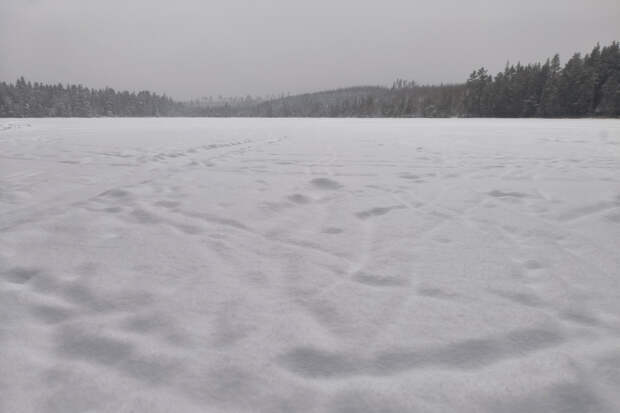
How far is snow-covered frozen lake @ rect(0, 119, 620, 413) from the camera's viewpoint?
0.97 m

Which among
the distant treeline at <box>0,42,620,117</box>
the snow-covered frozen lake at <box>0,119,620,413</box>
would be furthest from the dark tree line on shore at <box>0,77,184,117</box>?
the snow-covered frozen lake at <box>0,119,620,413</box>

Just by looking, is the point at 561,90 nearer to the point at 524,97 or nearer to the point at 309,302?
the point at 524,97

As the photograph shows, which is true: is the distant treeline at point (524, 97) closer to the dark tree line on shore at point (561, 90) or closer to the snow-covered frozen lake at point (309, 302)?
the dark tree line on shore at point (561, 90)

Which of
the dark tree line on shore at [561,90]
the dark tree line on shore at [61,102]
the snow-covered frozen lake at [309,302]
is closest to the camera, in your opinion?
the snow-covered frozen lake at [309,302]

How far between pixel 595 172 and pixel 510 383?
4.58m

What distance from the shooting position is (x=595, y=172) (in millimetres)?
4188

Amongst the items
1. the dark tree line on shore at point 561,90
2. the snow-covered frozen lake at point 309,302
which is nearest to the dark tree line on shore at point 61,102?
the dark tree line on shore at point 561,90

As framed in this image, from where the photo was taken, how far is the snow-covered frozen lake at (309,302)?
0.97 meters

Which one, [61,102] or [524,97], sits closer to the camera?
[524,97]

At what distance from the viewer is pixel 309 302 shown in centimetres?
142

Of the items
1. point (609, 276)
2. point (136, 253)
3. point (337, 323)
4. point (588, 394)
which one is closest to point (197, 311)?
point (337, 323)

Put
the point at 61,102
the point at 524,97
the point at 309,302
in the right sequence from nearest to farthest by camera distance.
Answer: the point at 309,302 < the point at 524,97 < the point at 61,102

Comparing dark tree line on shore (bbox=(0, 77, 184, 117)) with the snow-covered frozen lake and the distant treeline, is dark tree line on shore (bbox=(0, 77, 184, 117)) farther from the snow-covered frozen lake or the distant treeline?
the snow-covered frozen lake

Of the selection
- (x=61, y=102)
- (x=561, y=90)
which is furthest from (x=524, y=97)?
(x=61, y=102)
